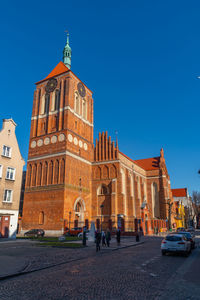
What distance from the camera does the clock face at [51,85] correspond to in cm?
4784

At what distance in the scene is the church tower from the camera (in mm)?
39156

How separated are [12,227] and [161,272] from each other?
80.7ft

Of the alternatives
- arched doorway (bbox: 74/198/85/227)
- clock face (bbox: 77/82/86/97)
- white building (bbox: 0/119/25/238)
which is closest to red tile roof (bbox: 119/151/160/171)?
clock face (bbox: 77/82/86/97)

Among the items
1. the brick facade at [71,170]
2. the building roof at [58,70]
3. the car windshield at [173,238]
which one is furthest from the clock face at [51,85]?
the car windshield at [173,238]

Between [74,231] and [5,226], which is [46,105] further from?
[5,226]

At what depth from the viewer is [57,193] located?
3919 centimetres

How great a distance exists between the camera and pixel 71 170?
41.6 m

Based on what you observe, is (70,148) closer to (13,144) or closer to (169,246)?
(13,144)

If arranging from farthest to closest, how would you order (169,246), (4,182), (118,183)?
(118,183) → (4,182) → (169,246)

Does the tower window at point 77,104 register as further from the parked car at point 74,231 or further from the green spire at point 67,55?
the parked car at point 74,231

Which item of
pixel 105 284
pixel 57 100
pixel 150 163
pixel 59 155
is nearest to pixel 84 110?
pixel 57 100

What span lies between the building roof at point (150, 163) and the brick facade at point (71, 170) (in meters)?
12.5

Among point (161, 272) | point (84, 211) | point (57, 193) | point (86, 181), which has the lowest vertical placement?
point (161, 272)

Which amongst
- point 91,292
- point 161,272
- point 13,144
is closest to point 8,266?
point 91,292
